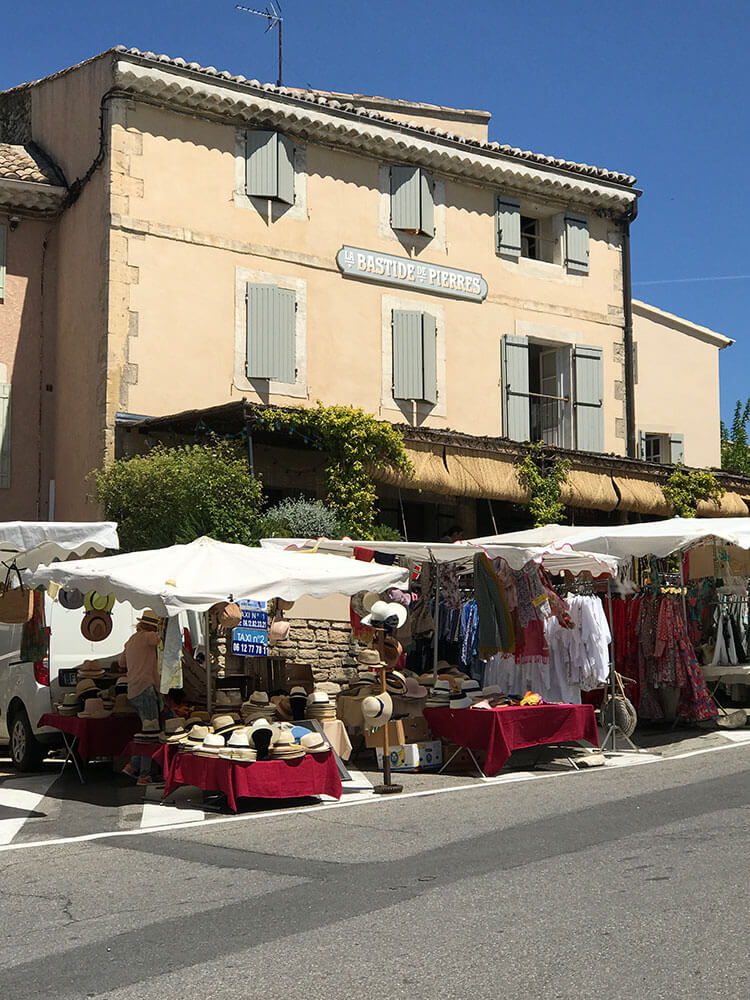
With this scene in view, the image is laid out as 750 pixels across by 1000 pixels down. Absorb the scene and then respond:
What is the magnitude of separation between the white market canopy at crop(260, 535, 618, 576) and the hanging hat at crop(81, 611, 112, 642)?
185cm

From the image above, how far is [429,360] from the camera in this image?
20562 mm

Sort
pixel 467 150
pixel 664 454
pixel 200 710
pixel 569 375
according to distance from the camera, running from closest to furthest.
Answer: pixel 200 710, pixel 467 150, pixel 569 375, pixel 664 454

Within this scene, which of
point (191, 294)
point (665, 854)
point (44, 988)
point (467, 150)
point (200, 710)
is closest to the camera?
point (44, 988)

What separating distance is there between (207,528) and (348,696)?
5191 mm

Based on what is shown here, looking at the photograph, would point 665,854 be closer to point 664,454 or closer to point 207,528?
point 207,528

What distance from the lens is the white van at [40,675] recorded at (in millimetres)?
11898

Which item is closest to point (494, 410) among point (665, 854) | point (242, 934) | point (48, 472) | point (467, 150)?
point (467, 150)

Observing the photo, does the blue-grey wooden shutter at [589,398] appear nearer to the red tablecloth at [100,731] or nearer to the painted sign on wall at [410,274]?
the painted sign on wall at [410,274]

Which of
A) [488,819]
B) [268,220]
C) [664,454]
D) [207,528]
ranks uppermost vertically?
[268,220]

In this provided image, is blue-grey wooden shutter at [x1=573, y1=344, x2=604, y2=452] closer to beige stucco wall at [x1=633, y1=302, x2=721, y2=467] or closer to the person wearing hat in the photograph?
beige stucco wall at [x1=633, y1=302, x2=721, y2=467]

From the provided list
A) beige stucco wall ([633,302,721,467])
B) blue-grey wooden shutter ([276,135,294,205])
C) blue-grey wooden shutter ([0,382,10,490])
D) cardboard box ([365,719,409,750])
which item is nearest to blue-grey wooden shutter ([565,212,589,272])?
beige stucco wall ([633,302,721,467])

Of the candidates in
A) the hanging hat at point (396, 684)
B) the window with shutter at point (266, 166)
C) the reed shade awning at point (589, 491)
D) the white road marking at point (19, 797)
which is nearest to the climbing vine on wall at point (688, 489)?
the reed shade awning at point (589, 491)

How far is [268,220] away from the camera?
1938 centimetres

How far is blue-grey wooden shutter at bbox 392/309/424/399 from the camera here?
20266 millimetres
